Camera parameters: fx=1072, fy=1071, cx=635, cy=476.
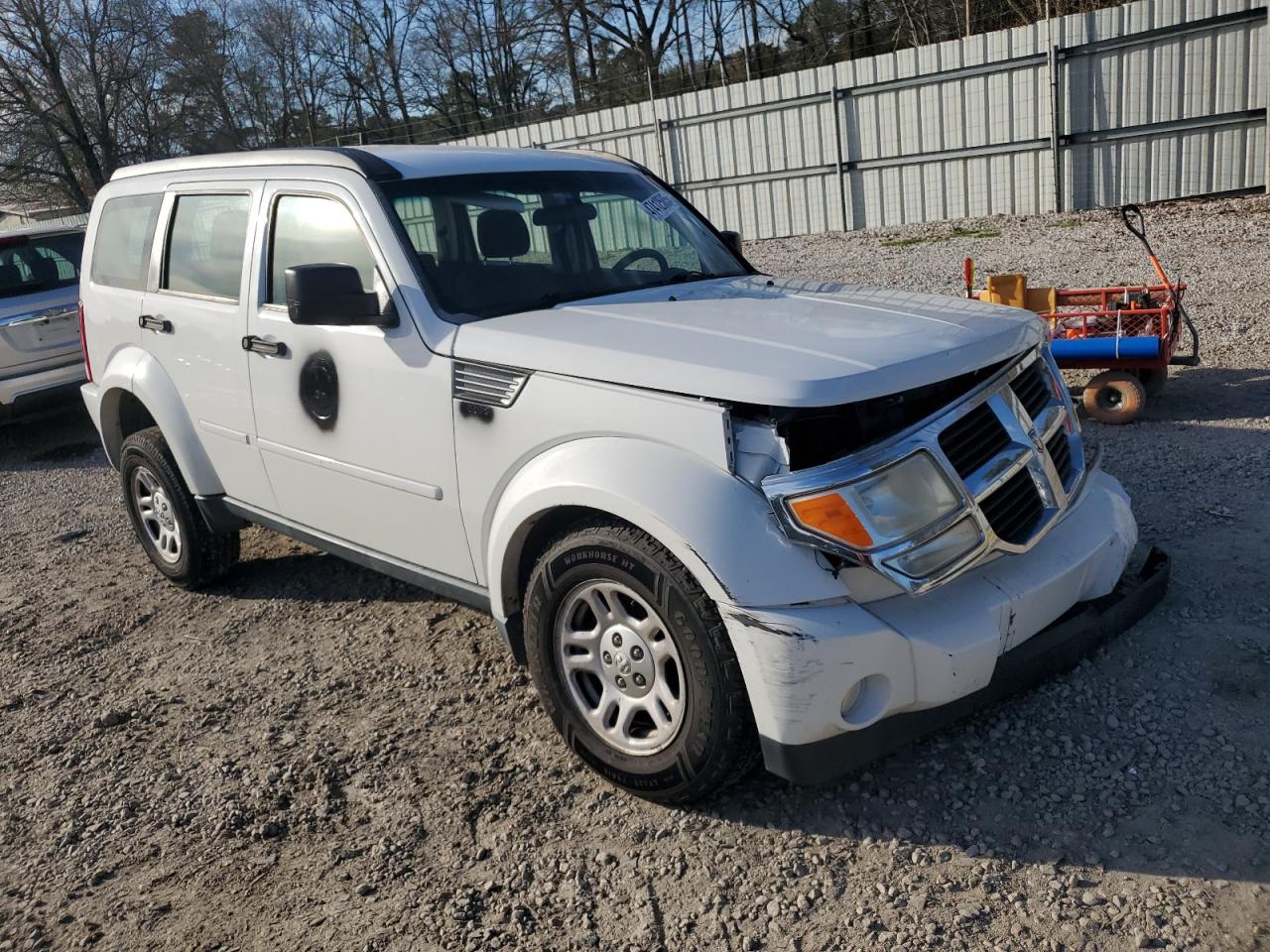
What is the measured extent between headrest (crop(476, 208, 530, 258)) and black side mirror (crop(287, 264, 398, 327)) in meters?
0.49

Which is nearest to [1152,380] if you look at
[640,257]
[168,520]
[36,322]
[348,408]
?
[640,257]

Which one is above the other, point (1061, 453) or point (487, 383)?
point (487, 383)

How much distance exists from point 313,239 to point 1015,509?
8.96ft

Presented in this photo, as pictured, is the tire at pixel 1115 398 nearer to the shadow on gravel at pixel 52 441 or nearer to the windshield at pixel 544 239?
the windshield at pixel 544 239

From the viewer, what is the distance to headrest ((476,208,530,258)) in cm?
397

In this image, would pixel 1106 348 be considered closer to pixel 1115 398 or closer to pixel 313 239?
pixel 1115 398

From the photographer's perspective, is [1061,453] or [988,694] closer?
[988,694]

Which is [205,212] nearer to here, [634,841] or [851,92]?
[634,841]

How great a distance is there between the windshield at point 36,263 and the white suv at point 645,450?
5202 millimetres

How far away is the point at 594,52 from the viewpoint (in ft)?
117

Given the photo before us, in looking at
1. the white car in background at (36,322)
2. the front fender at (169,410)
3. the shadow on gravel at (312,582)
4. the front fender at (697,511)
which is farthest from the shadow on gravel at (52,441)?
the front fender at (697,511)

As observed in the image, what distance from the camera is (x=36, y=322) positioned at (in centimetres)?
876

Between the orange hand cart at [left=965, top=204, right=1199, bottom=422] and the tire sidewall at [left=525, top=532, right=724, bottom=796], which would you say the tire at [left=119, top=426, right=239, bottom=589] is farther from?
the orange hand cart at [left=965, top=204, right=1199, bottom=422]

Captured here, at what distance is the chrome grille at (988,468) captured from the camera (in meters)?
2.75
